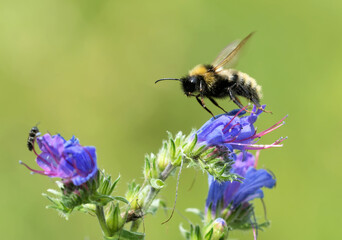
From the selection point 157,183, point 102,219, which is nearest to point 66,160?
point 102,219

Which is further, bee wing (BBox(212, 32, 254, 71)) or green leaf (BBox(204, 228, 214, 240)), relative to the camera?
green leaf (BBox(204, 228, 214, 240))

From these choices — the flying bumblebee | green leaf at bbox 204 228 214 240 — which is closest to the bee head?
the flying bumblebee

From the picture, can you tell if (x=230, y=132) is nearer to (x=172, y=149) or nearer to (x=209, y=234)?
(x=172, y=149)

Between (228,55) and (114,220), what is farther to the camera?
(228,55)

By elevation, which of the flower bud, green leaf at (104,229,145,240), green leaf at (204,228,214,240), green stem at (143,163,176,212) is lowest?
green leaf at (204,228,214,240)

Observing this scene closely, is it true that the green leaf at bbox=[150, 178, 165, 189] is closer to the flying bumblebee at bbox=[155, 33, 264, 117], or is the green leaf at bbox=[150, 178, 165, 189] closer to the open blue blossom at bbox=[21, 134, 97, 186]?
the open blue blossom at bbox=[21, 134, 97, 186]

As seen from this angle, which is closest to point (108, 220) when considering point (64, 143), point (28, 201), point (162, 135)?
point (64, 143)

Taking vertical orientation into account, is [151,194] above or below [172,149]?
below
